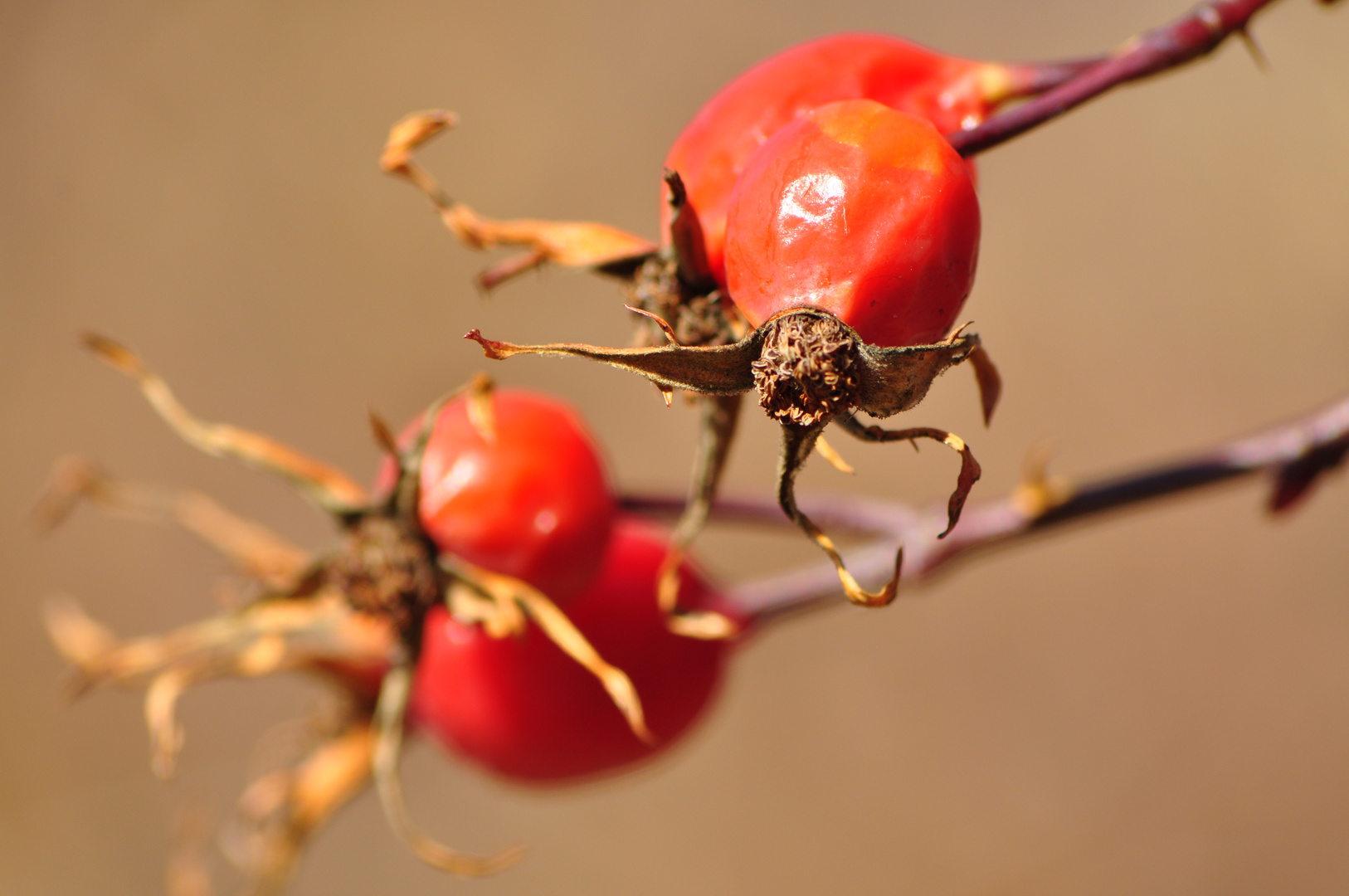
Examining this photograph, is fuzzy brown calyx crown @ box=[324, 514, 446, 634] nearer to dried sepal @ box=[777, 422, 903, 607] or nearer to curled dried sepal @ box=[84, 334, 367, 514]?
curled dried sepal @ box=[84, 334, 367, 514]

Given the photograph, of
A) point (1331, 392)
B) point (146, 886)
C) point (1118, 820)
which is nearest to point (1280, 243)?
point (1331, 392)

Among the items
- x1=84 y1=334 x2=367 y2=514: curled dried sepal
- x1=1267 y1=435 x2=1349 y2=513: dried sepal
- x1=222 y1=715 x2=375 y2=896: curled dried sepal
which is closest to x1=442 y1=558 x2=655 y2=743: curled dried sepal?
x1=84 y1=334 x2=367 y2=514: curled dried sepal

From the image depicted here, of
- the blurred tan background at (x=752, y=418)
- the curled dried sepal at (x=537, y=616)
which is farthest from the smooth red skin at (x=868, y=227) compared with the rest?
the blurred tan background at (x=752, y=418)

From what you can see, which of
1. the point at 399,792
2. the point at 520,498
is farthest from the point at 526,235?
the point at 399,792

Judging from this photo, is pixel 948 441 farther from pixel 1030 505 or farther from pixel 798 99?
pixel 1030 505

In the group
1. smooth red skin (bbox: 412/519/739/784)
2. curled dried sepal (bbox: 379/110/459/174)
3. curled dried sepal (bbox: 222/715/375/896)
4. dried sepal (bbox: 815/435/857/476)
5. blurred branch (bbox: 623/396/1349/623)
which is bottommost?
curled dried sepal (bbox: 222/715/375/896)

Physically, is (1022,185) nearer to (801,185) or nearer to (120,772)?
(801,185)
